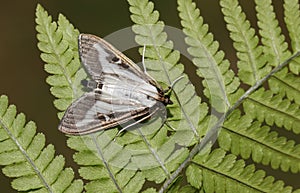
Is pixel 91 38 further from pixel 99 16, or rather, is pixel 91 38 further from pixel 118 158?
pixel 99 16

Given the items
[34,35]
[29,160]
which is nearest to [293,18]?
[29,160]

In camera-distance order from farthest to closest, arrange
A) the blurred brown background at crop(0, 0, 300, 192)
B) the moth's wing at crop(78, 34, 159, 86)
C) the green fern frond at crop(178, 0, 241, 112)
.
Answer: the blurred brown background at crop(0, 0, 300, 192)
the green fern frond at crop(178, 0, 241, 112)
the moth's wing at crop(78, 34, 159, 86)

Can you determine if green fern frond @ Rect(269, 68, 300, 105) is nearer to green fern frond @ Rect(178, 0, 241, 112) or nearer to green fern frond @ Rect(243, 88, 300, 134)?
green fern frond @ Rect(243, 88, 300, 134)

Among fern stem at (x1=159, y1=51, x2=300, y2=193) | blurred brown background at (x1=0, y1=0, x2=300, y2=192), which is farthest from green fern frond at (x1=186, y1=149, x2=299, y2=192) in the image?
blurred brown background at (x1=0, y1=0, x2=300, y2=192)

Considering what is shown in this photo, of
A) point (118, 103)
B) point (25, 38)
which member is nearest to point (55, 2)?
point (25, 38)

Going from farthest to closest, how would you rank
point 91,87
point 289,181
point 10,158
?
point 289,181 < point 91,87 < point 10,158

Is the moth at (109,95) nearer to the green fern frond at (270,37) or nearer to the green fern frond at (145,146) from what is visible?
the green fern frond at (145,146)

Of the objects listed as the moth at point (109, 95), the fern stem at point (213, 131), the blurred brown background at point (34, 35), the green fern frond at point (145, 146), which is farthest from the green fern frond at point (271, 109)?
Answer: the blurred brown background at point (34, 35)
